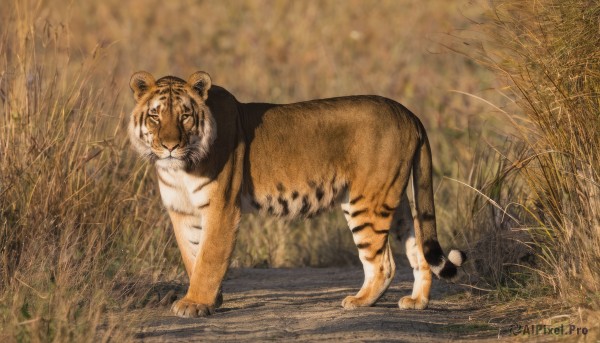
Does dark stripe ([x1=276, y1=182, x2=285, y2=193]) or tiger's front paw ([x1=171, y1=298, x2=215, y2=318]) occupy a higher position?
dark stripe ([x1=276, y1=182, x2=285, y2=193])

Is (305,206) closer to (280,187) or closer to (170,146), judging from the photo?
(280,187)

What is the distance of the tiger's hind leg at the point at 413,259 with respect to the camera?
273 inches

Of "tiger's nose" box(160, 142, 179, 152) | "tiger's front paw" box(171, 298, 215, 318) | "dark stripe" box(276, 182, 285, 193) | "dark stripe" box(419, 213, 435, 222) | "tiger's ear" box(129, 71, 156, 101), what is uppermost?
"tiger's ear" box(129, 71, 156, 101)

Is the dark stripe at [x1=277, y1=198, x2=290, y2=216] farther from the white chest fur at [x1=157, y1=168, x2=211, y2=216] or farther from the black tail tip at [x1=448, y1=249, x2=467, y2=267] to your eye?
the black tail tip at [x1=448, y1=249, x2=467, y2=267]

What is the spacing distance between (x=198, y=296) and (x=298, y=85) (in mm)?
8644

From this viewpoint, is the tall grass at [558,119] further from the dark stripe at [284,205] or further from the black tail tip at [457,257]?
the dark stripe at [284,205]

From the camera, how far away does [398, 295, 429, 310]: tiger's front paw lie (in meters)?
6.91

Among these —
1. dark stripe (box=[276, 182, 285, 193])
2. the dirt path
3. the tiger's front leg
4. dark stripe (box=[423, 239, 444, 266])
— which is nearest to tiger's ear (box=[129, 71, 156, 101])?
the tiger's front leg

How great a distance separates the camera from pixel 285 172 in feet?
23.4

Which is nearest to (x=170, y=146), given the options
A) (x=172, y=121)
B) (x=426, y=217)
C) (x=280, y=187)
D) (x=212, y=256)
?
(x=172, y=121)

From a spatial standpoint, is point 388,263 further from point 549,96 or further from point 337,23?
point 337,23

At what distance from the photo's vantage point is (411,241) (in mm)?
7281

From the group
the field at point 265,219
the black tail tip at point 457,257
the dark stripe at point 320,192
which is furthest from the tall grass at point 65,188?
the black tail tip at point 457,257

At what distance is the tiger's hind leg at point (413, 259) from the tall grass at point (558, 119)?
0.65 m
